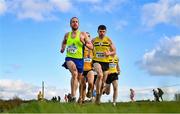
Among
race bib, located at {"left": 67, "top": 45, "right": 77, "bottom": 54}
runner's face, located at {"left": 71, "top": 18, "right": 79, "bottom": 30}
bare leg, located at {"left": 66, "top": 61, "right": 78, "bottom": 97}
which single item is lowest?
bare leg, located at {"left": 66, "top": 61, "right": 78, "bottom": 97}

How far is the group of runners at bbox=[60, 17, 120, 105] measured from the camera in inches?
538

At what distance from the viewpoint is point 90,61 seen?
54.3ft

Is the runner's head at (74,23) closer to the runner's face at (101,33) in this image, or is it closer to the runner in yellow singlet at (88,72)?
the runner's face at (101,33)

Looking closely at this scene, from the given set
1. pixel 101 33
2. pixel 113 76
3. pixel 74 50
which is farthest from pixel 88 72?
pixel 74 50

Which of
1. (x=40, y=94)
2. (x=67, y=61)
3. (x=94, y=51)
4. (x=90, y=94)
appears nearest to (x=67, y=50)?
(x=67, y=61)

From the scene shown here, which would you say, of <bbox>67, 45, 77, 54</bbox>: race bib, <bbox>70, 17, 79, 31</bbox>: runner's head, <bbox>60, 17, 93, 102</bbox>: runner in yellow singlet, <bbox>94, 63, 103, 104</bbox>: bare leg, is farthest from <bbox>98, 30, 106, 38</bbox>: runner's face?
<bbox>67, 45, 77, 54</bbox>: race bib

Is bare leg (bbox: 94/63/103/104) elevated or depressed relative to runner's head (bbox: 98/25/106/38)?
depressed

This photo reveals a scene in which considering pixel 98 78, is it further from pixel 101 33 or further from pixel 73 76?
pixel 73 76

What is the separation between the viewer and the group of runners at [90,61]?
1367 cm

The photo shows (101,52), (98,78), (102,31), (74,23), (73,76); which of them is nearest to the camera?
(73,76)

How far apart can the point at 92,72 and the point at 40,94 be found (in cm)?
1172

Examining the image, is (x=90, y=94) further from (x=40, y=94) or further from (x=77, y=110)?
(x=40, y=94)

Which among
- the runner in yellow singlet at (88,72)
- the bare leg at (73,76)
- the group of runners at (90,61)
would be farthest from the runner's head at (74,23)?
the runner in yellow singlet at (88,72)

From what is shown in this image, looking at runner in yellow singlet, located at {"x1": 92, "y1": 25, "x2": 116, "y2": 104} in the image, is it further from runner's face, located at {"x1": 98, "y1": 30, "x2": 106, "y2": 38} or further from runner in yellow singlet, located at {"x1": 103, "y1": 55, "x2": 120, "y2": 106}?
runner in yellow singlet, located at {"x1": 103, "y1": 55, "x2": 120, "y2": 106}
